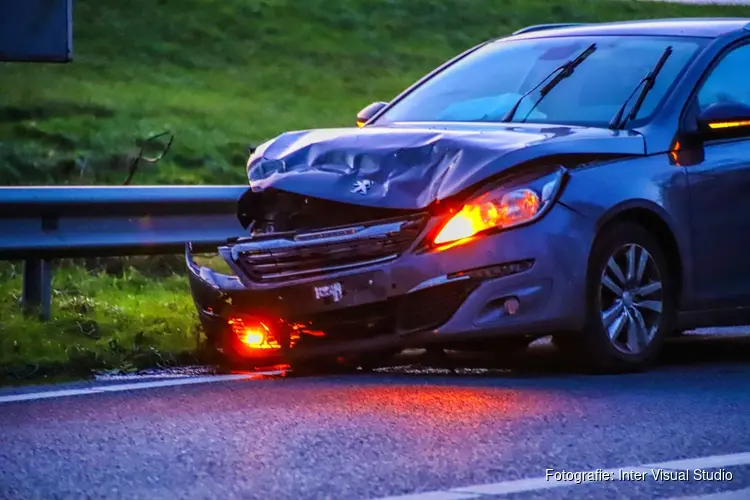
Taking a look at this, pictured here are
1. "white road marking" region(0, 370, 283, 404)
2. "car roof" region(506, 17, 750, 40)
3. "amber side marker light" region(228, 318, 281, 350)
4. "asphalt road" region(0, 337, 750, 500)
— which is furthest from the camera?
"car roof" region(506, 17, 750, 40)

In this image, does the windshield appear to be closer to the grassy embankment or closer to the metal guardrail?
the metal guardrail

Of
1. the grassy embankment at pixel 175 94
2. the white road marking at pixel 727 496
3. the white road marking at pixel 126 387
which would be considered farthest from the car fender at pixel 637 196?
the white road marking at pixel 727 496

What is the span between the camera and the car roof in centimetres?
846

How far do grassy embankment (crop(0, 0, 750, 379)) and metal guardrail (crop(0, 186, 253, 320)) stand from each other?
0.32 metres

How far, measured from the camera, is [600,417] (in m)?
6.31

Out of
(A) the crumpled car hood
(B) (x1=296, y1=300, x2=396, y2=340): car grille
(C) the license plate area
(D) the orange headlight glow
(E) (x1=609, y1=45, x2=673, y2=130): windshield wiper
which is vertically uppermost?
(E) (x1=609, y1=45, x2=673, y2=130): windshield wiper

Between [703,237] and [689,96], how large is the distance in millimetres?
665

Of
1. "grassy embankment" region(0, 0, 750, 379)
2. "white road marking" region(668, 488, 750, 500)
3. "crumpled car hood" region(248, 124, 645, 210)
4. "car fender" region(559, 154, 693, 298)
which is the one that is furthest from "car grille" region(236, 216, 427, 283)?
"white road marking" region(668, 488, 750, 500)

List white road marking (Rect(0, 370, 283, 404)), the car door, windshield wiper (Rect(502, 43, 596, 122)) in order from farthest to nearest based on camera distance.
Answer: windshield wiper (Rect(502, 43, 596, 122)), the car door, white road marking (Rect(0, 370, 283, 404))

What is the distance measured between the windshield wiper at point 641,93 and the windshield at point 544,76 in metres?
0.02

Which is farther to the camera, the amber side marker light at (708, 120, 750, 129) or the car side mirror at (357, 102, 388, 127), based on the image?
the car side mirror at (357, 102, 388, 127)

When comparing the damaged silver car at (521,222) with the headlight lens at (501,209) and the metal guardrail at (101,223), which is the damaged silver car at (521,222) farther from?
the metal guardrail at (101,223)

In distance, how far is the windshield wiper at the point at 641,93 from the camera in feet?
26.1

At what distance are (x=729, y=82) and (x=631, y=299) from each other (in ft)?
4.48
